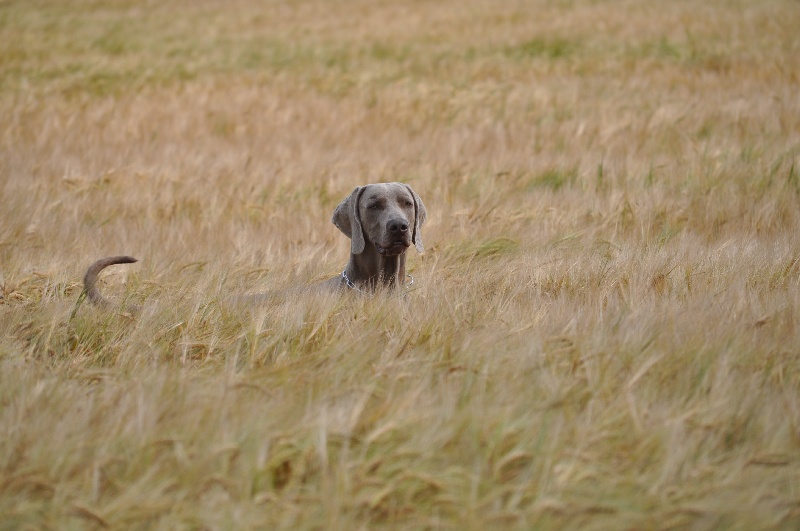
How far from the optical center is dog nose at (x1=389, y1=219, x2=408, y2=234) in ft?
14.6

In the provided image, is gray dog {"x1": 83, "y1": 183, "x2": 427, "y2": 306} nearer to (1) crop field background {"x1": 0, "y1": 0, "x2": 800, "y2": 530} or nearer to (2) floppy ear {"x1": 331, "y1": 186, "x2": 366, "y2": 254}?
(2) floppy ear {"x1": 331, "y1": 186, "x2": 366, "y2": 254}

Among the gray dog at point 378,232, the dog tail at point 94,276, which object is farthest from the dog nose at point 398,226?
the dog tail at point 94,276

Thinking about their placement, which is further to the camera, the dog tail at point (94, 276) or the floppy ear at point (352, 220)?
the floppy ear at point (352, 220)

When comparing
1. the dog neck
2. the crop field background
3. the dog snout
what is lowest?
the dog neck

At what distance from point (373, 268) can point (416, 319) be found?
149 cm

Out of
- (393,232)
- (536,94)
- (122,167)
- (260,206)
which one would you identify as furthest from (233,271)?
(536,94)

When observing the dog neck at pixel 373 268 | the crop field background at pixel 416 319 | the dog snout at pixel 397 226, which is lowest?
the dog neck at pixel 373 268

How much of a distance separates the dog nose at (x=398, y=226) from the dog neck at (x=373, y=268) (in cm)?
34

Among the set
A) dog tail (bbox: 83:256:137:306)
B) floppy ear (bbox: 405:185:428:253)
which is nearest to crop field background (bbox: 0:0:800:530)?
dog tail (bbox: 83:256:137:306)

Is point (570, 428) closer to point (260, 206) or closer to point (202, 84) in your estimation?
point (260, 206)

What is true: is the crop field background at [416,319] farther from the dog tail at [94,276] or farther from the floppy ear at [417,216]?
the floppy ear at [417,216]

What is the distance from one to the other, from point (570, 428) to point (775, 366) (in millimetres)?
835

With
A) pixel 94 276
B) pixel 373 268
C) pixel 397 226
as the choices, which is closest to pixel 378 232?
pixel 397 226

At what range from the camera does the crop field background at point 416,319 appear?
2.26m
